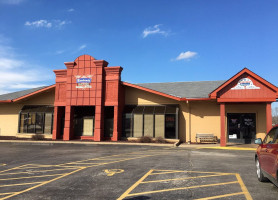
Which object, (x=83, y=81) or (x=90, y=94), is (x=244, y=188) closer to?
(x=90, y=94)

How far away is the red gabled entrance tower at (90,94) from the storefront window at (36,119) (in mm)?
1664

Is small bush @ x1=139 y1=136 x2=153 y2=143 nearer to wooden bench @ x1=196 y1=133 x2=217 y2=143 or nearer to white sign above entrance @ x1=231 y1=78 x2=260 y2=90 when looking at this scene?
wooden bench @ x1=196 y1=133 x2=217 y2=143

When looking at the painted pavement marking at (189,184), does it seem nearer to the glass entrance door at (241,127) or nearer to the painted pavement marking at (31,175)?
the painted pavement marking at (31,175)

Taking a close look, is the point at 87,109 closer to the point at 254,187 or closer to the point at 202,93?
the point at 202,93

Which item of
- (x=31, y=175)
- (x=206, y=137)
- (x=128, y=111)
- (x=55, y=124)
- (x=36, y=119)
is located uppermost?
(x=128, y=111)

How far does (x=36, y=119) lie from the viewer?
80.9ft

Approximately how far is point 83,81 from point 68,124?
14.9 feet

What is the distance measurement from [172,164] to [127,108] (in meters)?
13.2

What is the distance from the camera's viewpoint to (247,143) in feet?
64.6

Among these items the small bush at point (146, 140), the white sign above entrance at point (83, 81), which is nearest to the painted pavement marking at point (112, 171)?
the small bush at point (146, 140)

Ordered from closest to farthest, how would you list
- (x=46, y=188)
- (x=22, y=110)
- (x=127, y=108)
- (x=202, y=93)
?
1. (x=46, y=188)
2. (x=202, y=93)
3. (x=127, y=108)
4. (x=22, y=110)

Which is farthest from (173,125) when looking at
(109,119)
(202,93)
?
(109,119)

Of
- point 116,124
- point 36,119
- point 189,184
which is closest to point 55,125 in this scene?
point 36,119

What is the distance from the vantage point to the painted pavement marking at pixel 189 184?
19.7 ft
